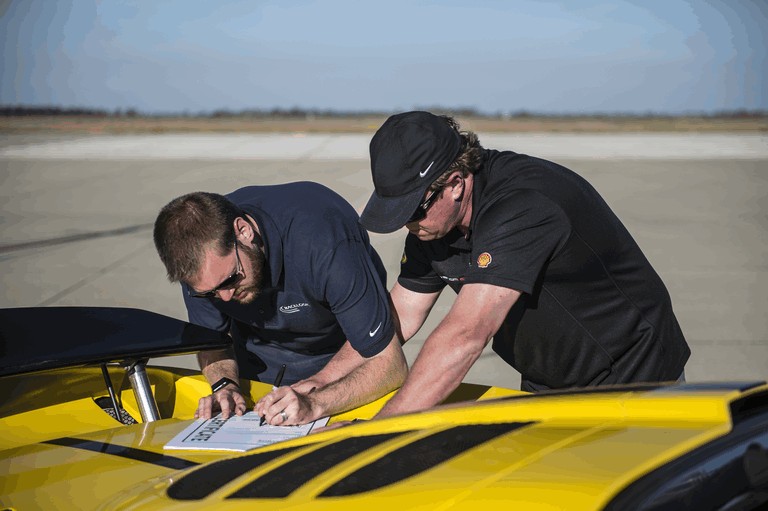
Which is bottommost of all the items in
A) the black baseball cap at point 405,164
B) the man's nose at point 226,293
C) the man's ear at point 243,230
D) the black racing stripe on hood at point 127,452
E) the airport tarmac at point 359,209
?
the airport tarmac at point 359,209

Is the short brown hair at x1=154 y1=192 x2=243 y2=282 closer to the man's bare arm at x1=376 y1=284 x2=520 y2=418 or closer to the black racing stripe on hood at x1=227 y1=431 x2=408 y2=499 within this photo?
the man's bare arm at x1=376 y1=284 x2=520 y2=418

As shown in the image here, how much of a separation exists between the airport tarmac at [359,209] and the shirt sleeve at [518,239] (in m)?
3.30

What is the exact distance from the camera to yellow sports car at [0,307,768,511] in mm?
1314

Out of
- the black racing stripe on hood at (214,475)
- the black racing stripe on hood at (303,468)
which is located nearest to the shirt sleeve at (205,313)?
the black racing stripe on hood at (214,475)

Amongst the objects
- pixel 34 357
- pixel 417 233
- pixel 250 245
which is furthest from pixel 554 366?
pixel 34 357

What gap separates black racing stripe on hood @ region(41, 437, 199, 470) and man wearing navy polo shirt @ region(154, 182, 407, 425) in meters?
0.47

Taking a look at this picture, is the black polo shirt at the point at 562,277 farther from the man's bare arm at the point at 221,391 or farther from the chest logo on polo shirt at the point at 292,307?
the man's bare arm at the point at 221,391

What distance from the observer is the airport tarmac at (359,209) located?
23.1 feet

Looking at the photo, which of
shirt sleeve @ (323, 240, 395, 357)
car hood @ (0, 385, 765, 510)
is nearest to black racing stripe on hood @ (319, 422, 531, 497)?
car hood @ (0, 385, 765, 510)

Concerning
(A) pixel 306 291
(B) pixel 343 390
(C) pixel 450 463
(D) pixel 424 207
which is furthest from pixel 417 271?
(C) pixel 450 463

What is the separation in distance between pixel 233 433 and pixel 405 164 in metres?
0.85

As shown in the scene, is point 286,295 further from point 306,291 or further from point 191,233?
point 191,233

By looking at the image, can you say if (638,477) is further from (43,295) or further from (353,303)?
(43,295)

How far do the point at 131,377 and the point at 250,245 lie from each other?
0.58m
